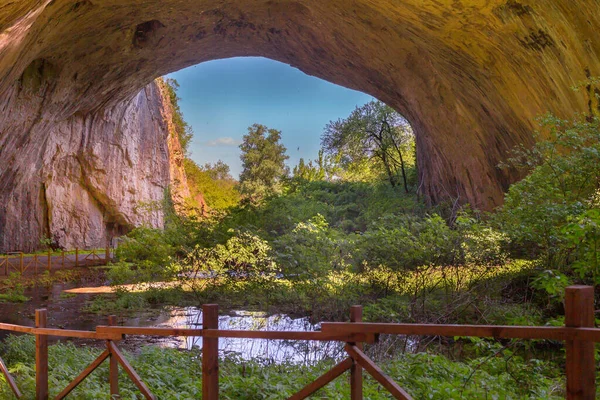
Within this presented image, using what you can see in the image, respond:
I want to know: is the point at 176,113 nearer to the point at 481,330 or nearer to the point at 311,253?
the point at 311,253

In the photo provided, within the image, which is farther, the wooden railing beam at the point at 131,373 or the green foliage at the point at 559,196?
the green foliage at the point at 559,196

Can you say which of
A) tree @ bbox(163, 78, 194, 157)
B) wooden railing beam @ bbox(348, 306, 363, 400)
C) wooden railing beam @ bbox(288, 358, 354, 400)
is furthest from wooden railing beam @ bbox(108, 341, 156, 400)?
tree @ bbox(163, 78, 194, 157)

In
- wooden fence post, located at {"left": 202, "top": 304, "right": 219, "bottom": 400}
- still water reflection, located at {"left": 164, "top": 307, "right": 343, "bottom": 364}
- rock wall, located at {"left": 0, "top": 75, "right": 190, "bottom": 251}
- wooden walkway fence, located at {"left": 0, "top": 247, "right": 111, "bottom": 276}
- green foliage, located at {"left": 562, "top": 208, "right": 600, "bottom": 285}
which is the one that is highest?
rock wall, located at {"left": 0, "top": 75, "right": 190, "bottom": 251}

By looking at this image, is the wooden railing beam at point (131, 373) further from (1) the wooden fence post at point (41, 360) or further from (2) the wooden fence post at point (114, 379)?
(1) the wooden fence post at point (41, 360)

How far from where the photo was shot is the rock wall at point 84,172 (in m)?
19.8

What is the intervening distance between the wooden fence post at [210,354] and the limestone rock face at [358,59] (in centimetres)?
683

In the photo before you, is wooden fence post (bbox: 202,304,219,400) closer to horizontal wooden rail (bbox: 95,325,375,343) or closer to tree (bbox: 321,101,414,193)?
horizontal wooden rail (bbox: 95,325,375,343)

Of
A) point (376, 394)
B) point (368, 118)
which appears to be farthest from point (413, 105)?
point (376, 394)

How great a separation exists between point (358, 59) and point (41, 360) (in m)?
15.9

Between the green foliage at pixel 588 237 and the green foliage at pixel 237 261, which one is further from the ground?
the green foliage at pixel 588 237

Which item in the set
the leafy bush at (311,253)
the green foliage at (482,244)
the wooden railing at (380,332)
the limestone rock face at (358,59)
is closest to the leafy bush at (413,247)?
the green foliage at (482,244)

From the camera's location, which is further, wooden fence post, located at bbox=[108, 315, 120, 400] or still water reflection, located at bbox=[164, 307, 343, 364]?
still water reflection, located at bbox=[164, 307, 343, 364]

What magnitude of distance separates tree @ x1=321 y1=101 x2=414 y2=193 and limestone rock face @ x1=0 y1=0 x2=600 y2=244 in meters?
5.51

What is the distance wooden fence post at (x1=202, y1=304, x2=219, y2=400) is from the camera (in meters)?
3.24
